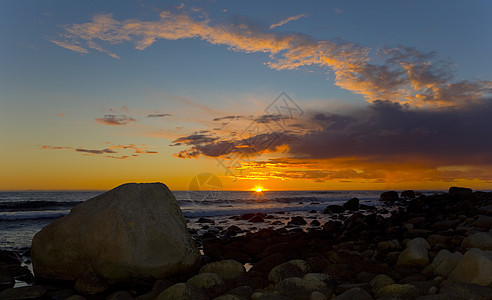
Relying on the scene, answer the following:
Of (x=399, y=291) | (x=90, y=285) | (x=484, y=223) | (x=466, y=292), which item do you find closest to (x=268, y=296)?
(x=399, y=291)

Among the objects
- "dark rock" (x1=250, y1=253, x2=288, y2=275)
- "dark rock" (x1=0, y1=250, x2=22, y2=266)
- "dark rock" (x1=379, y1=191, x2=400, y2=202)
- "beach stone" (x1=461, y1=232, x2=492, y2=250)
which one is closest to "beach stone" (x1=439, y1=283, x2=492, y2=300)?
"beach stone" (x1=461, y1=232, x2=492, y2=250)

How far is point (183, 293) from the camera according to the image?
20.2 feet

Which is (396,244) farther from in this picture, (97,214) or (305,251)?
(97,214)

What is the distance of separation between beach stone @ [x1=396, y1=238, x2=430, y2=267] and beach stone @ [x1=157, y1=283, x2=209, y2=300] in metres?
5.11

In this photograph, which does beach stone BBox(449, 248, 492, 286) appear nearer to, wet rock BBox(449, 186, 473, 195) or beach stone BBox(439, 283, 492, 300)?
beach stone BBox(439, 283, 492, 300)

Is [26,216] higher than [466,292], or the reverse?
[466,292]

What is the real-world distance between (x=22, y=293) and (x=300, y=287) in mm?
5699

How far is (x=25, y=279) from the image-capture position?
8469mm

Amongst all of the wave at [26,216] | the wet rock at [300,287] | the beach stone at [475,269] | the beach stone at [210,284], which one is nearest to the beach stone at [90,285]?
the beach stone at [210,284]

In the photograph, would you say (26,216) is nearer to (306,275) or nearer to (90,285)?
(90,285)

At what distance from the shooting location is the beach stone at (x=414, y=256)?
814 centimetres

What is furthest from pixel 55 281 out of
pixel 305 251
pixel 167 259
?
pixel 305 251

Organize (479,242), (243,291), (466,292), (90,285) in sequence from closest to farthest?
(466,292), (243,291), (90,285), (479,242)

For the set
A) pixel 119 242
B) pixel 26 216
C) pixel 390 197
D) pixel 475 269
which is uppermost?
pixel 119 242
